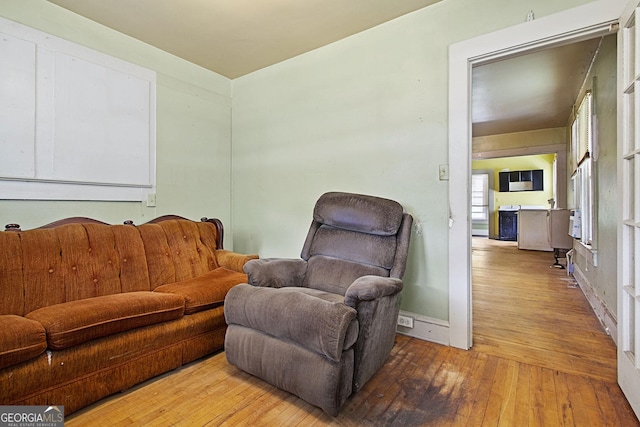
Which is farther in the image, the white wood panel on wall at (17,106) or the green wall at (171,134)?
the green wall at (171,134)

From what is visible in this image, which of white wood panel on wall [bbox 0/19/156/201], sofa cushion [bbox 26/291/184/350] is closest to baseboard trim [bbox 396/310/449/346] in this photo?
sofa cushion [bbox 26/291/184/350]

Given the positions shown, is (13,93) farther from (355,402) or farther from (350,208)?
(355,402)

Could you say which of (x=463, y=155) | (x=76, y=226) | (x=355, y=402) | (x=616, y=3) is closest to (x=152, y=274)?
(x=76, y=226)

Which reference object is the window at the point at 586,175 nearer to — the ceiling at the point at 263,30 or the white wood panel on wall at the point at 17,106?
the ceiling at the point at 263,30

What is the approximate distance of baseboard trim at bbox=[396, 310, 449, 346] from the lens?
2262mm

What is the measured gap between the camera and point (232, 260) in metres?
2.61

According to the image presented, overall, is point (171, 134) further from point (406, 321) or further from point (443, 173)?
point (406, 321)

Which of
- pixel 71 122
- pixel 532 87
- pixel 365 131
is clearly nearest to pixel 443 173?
pixel 365 131

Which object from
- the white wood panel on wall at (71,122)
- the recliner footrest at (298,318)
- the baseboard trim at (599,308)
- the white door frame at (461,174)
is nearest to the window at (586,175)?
the baseboard trim at (599,308)

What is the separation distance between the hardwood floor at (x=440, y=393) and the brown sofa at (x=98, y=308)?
147 millimetres

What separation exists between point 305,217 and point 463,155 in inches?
58.9

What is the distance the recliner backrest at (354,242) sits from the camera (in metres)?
2.07

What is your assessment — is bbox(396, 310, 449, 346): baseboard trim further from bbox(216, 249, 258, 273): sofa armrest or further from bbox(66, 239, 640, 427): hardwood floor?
Answer: bbox(216, 249, 258, 273): sofa armrest

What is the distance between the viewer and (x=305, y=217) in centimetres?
307
